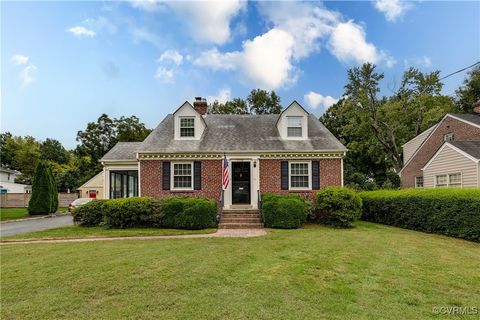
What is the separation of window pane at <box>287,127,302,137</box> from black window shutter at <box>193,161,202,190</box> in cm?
502

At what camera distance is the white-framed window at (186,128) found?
663 inches

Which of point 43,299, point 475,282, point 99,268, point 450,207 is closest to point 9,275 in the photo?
point 99,268

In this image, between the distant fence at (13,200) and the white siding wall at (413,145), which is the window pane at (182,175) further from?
the distant fence at (13,200)

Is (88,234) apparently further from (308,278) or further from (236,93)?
(236,93)

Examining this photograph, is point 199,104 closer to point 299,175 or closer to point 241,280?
point 299,175

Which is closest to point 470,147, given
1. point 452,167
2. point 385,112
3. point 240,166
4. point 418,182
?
point 452,167

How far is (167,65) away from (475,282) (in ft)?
52.2

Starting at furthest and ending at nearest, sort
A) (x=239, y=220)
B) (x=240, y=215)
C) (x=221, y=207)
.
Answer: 1. (x=221, y=207)
2. (x=240, y=215)
3. (x=239, y=220)

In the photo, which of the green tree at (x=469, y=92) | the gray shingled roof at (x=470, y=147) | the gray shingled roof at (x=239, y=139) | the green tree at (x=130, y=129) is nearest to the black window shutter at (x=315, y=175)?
the gray shingled roof at (x=239, y=139)

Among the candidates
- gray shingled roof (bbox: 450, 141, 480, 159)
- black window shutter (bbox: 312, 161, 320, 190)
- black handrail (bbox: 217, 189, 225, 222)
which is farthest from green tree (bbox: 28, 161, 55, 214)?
gray shingled roof (bbox: 450, 141, 480, 159)

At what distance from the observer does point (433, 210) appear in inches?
450

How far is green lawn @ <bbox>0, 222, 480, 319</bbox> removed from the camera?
426 centimetres

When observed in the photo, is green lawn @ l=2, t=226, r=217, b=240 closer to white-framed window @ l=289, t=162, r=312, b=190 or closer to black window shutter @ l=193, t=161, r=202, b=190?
black window shutter @ l=193, t=161, r=202, b=190

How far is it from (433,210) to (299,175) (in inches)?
236
